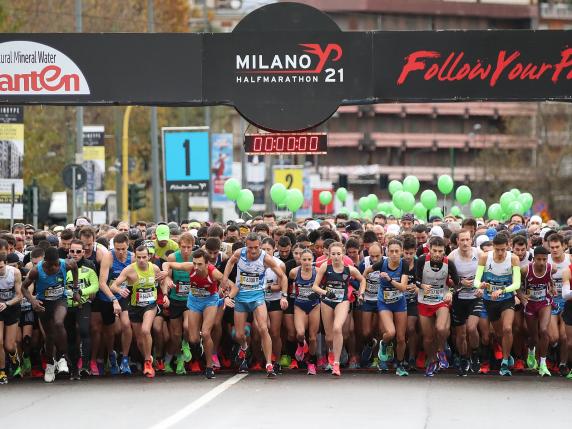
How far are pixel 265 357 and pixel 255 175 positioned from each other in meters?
32.7

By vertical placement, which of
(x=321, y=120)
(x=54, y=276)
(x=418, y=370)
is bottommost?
(x=418, y=370)

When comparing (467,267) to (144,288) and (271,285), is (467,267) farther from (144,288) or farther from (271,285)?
(144,288)

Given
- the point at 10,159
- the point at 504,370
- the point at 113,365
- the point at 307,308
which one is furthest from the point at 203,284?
the point at 10,159

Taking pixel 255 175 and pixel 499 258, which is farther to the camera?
pixel 255 175

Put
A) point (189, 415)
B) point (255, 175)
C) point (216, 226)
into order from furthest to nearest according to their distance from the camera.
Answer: point (255, 175)
point (216, 226)
point (189, 415)

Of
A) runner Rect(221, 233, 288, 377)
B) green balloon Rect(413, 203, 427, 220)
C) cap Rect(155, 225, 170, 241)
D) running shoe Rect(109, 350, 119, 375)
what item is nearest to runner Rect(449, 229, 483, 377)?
runner Rect(221, 233, 288, 377)

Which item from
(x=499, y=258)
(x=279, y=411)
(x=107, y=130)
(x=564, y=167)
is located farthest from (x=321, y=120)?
(x=564, y=167)

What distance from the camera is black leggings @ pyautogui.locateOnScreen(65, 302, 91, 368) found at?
1958cm

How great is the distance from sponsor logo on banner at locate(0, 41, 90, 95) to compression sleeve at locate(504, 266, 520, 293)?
6.35m

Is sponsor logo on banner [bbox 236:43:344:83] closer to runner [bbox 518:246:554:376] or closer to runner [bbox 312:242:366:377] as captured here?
runner [bbox 312:242:366:377]

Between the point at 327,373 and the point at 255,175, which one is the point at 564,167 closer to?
the point at 255,175

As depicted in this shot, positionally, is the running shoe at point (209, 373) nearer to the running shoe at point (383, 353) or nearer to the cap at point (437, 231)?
the running shoe at point (383, 353)

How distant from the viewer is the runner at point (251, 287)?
767 inches

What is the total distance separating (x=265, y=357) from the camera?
781 inches
